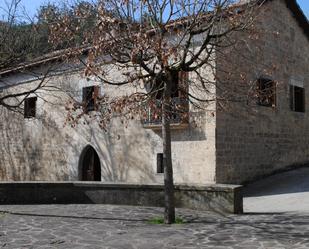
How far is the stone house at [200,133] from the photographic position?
12.6m

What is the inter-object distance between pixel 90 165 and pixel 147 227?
28.3 ft

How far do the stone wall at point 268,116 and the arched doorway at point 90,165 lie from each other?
5.33 meters

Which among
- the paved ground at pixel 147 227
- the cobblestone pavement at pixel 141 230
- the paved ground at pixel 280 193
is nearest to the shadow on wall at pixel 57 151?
the paved ground at pixel 280 193

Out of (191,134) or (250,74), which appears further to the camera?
(250,74)

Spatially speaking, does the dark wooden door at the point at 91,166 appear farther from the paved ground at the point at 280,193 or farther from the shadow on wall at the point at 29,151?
the paved ground at the point at 280,193

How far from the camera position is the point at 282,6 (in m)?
15.5

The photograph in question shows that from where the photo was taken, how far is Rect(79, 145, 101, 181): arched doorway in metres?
16.0

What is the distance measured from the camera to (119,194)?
1077 cm

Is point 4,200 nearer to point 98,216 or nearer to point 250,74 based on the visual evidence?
point 98,216

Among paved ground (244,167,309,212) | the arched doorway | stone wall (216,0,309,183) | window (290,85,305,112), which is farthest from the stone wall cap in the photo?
window (290,85,305,112)

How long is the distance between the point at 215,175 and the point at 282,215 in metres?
3.43

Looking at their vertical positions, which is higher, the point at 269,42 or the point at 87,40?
the point at 269,42

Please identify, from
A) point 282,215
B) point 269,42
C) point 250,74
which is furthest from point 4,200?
point 269,42

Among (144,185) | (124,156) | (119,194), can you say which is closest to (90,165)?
(124,156)
